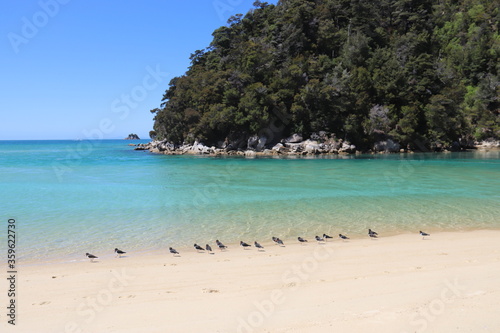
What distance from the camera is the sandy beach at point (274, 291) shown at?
479cm

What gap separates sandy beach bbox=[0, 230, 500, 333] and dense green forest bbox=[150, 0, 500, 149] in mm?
45343

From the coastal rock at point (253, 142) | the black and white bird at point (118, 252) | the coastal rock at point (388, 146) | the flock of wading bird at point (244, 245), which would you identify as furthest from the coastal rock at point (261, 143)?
the black and white bird at point (118, 252)

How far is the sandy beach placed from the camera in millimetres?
4785

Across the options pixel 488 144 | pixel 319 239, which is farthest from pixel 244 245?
pixel 488 144

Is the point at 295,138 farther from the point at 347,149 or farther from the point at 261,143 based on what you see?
the point at 347,149

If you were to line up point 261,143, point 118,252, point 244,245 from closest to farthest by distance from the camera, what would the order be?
1. point 118,252
2. point 244,245
3. point 261,143

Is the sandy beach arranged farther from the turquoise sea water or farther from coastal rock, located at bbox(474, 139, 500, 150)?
coastal rock, located at bbox(474, 139, 500, 150)

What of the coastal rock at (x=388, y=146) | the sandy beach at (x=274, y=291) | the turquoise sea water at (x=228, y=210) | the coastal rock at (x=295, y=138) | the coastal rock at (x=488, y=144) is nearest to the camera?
the sandy beach at (x=274, y=291)

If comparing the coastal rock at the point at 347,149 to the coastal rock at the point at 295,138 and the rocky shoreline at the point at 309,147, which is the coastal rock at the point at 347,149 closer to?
the rocky shoreline at the point at 309,147

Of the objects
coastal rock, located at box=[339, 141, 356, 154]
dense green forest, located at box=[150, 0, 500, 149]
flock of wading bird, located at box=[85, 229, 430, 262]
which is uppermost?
dense green forest, located at box=[150, 0, 500, 149]

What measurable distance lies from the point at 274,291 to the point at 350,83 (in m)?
55.1

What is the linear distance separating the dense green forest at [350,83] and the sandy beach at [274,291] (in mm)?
45343

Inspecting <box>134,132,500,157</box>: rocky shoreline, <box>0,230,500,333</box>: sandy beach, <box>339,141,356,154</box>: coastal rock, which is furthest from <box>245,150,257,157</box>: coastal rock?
<box>0,230,500,333</box>: sandy beach

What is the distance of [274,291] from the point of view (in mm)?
6180
